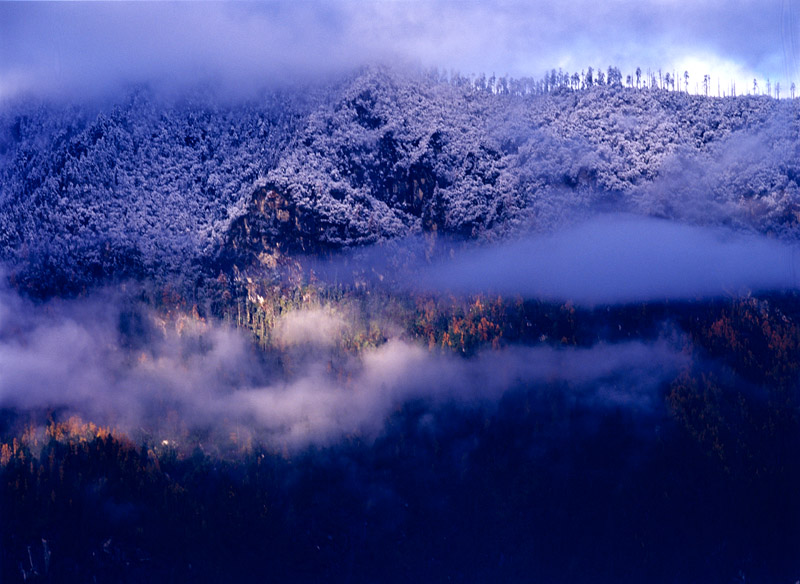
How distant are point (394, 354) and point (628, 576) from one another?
30.3 ft

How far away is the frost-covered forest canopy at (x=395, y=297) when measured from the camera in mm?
14516

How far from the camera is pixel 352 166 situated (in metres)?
16.0

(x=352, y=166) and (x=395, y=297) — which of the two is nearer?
(x=395, y=297)

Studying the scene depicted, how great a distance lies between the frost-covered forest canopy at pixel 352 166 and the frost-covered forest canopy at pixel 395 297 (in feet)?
0.21

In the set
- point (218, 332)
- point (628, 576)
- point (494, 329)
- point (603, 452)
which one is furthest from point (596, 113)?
point (628, 576)

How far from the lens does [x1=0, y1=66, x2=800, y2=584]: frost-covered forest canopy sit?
14.5 metres

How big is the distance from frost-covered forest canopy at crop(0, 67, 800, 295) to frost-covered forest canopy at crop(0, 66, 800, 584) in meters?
0.06

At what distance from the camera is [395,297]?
586 inches

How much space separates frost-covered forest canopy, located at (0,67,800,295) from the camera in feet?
48.3

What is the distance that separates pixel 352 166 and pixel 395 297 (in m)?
3.85

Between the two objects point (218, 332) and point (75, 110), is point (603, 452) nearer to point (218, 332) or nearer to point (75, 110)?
point (218, 332)

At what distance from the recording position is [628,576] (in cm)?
1675

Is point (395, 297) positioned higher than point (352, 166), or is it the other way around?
point (352, 166)

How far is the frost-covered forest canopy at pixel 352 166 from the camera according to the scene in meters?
14.7
